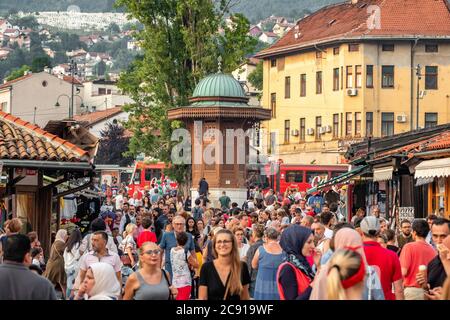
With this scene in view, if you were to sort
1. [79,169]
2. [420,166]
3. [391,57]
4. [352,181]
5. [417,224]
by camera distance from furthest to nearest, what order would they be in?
[391,57], [352,181], [420,166], [79,169], [417,224]

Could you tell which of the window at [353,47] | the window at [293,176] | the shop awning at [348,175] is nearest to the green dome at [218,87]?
the shop awning at [348,175]

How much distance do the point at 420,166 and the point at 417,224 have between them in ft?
56.9

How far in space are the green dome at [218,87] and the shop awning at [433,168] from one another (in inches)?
1031

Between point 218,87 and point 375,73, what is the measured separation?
3413cm

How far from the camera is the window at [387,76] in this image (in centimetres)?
9356

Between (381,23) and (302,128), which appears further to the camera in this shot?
(302,128)

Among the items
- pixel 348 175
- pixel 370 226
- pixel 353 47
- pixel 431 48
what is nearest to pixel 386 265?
pixel 370 226

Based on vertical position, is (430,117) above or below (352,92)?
Answer: below

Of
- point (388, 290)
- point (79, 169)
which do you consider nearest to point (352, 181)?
point (79, 169)

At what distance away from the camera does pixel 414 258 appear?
1692cm

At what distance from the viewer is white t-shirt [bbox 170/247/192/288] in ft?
69.4

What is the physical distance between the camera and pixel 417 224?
17.5 metres

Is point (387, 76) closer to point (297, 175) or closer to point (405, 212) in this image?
point (297, 175)
